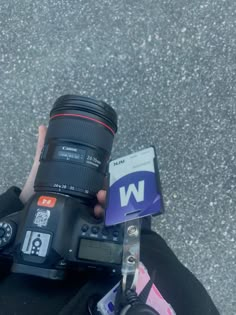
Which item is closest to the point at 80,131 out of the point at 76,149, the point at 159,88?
the point at 76,149

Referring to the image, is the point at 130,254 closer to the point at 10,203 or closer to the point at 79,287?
the point at 79,287

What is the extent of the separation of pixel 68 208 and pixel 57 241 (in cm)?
5

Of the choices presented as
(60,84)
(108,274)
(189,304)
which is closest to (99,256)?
(108,274)

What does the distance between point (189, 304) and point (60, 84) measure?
569 mm

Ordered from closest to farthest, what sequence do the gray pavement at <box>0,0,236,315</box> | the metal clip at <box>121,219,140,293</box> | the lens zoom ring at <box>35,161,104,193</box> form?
the metal clip at <box>121,219,140,293</box> → the lens zoom ring at <box>35,161,104,193</box> → the gray pavement at <box>0,0,236,315</box>

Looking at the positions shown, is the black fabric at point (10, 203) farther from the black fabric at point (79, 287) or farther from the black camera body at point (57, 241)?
the black camera body at point (57, 241)

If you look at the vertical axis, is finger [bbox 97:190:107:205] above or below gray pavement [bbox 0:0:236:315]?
below

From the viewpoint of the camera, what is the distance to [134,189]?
58cm

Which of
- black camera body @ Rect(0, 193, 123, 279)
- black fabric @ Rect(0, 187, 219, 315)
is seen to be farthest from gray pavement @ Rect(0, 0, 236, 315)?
black camera body @ Rect(0, 193, 123, 279)

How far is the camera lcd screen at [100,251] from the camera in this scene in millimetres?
625

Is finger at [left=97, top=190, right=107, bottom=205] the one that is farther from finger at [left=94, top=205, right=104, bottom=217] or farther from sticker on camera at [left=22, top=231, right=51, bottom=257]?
sticker on camera at [left=22, top=231, right=51, bottom=257]

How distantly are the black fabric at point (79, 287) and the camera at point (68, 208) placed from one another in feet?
0.08

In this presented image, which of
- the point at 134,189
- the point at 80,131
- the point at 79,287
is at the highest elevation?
the point at 80,131

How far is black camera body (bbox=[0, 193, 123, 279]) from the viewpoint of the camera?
62 cm
